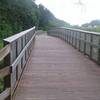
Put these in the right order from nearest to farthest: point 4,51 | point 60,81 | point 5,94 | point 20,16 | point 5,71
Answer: point 4,51 < point 5,71 < point 5,94 < point 60,81 < point 20,16

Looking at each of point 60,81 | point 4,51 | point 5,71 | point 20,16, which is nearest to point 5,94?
point 5,71

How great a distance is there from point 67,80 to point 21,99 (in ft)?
6.99

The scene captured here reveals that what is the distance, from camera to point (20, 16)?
4572 centimetres

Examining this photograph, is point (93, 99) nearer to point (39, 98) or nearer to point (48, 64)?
point (39, 98)

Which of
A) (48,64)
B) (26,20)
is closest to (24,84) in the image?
(48,64)

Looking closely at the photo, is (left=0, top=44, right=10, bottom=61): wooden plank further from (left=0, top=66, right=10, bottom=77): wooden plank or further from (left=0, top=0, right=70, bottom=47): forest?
(left=0, top=0, right=70, bottom=47): forest

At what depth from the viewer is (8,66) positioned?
575cm

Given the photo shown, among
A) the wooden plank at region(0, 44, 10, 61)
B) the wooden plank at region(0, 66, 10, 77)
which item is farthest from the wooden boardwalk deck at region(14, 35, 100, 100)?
the wooden plank at region(0, 44, 10, 61)

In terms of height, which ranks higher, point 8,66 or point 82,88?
point 8,66

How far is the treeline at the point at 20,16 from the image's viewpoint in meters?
37.2

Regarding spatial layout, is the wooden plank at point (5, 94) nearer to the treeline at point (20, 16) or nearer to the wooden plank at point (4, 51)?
the wooden plank at point (4, 51)

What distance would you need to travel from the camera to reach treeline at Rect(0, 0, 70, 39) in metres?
37.2

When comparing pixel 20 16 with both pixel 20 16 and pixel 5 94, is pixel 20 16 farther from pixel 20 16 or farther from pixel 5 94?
pixel 5 94

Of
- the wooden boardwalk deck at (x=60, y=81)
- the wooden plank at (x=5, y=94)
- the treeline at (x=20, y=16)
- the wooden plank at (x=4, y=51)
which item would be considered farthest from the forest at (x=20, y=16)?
the wooden plank at (x=4, y=51)
